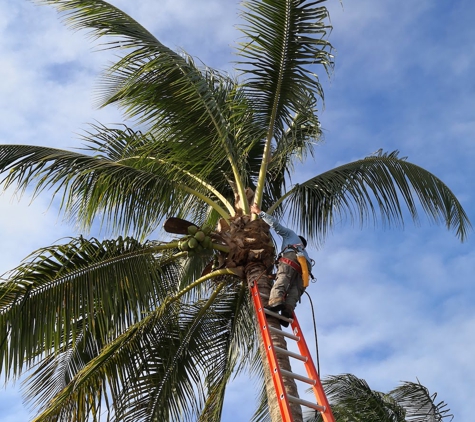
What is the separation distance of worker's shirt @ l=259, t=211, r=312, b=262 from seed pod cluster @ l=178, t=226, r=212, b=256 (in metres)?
0.58

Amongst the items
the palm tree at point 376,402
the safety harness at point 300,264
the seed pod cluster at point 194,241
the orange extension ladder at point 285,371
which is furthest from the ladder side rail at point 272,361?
the palm tree at point 376,402

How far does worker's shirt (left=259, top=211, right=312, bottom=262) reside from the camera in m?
6.78

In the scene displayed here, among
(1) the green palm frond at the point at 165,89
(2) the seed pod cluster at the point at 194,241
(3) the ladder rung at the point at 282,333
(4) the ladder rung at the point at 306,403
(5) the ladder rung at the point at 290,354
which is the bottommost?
(4) the ladder rung at the point at 306,403

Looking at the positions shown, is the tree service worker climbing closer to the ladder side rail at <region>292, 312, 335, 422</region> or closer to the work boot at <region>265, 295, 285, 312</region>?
the work boot at <region>265, 295, 285, 312</region>

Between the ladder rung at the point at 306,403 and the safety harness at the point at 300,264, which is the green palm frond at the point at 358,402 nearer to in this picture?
the safety harness at the point at 300,264

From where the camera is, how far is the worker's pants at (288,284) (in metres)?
6.46

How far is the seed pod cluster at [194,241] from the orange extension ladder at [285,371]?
1.95ft

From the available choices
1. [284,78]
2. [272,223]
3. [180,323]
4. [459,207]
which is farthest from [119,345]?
[459,207]

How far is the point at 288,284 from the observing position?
655 centimetres

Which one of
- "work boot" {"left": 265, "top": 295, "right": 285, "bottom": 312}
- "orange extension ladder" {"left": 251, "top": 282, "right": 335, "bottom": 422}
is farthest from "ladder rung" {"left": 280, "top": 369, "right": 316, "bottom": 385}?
"work boot" {"left": 265, "top": 295, "right": 285, "bottom": 312}

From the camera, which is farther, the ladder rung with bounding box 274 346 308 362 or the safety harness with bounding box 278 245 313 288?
the safety harness with bounding box 278 245 313 288

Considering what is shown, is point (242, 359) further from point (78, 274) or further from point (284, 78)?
point (284, 78)

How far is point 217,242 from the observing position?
689cm

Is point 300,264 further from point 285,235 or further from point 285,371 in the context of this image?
point 285,371
